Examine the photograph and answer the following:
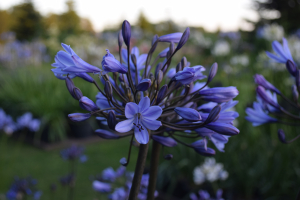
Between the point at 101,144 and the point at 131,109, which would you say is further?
the point at 101,144

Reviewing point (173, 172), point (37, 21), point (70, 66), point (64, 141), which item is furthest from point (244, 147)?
point (37, 21)

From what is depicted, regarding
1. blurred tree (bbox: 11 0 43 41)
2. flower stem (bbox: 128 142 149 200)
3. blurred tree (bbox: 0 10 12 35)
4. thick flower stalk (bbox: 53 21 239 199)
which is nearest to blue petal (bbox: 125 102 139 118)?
thick flower stalk (bbox: 53 21 239 199)

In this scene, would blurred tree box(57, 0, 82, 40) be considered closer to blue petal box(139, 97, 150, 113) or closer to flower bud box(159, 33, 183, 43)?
flower bud box(159, 33, 183, 43)

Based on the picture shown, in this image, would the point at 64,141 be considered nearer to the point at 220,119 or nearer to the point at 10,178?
the point at 10,178

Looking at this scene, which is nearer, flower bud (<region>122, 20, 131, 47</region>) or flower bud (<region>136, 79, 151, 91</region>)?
flower bud (<region>136, 79, 151, 91</region>)

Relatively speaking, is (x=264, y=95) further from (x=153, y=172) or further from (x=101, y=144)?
(x=101, y=144)

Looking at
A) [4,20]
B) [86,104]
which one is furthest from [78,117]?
[4,20]

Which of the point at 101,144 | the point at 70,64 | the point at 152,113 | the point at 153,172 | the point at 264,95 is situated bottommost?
the point at 101,144
